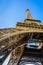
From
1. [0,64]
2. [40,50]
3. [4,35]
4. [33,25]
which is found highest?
[33,25]

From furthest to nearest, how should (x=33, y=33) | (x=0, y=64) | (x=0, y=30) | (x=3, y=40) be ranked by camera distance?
(x=0, y=64) < (x=33, y=33) < (x=0, y=30) < (x=3, y=40)

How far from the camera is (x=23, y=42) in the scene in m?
7.41

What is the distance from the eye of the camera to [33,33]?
6.97 m

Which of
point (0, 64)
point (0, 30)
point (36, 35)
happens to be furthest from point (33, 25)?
point (0, 64)

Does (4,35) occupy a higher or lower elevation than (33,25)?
lower

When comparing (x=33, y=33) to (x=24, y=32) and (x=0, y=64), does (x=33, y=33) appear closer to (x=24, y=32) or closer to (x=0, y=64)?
(x=24, y=32)

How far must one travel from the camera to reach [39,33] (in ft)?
23.2

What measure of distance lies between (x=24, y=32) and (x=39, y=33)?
0.71 metres

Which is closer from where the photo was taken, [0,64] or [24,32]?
[24,32]

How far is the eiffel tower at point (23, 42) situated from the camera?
6.41 meters

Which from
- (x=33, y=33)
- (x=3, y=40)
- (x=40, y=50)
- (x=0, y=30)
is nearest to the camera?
(x=3, y=40)

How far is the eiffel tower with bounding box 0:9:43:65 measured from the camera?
21.0ft

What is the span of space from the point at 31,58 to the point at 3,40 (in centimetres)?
355

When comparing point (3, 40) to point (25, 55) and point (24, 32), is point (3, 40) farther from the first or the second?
point (25, 55)
